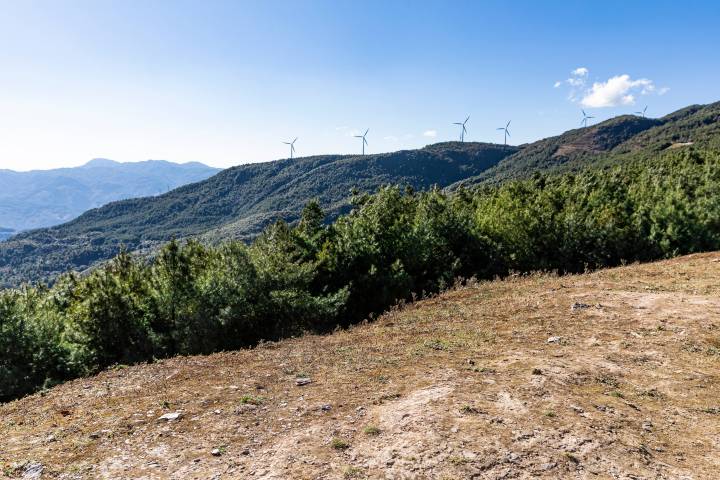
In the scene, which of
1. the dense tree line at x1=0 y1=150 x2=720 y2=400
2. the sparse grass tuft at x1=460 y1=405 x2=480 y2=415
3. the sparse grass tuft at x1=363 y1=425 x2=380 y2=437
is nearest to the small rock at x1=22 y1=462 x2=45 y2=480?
the sparse grass tuft at x1=363 y1=425 x2=380 y2=437

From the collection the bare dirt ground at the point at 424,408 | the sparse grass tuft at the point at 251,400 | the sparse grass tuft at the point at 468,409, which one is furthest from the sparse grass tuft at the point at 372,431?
the sparse grass tuft at the point at 251,400

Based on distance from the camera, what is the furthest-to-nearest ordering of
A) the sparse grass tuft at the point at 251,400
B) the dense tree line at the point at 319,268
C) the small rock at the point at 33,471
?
1. the dense tree line at the point at 319,268
2. the sparse grass tuft at the point at 251,400
3. the small rock at the point at 33,471

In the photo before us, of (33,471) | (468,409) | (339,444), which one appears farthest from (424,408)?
(33,471)

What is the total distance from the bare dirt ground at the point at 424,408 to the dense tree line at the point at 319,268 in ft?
24.7

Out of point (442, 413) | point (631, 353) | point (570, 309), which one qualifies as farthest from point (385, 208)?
point (442, 413)

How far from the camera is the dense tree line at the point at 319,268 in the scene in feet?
88.0

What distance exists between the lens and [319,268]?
113 ft

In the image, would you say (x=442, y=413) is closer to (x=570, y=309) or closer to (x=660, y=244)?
(x=570, y=309)

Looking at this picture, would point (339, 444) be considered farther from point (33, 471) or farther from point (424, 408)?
point (33, 471)

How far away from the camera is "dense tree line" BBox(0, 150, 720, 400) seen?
88.0 ft

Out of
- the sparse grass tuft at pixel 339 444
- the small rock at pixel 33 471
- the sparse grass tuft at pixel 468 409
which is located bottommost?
the small rock at pixel 33 471

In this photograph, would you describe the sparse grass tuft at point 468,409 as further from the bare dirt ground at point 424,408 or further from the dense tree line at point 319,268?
the dense tree line at point 319,268

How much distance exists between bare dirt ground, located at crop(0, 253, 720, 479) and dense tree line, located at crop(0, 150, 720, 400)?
7520 mm

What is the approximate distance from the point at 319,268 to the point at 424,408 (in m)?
→ 23.4
